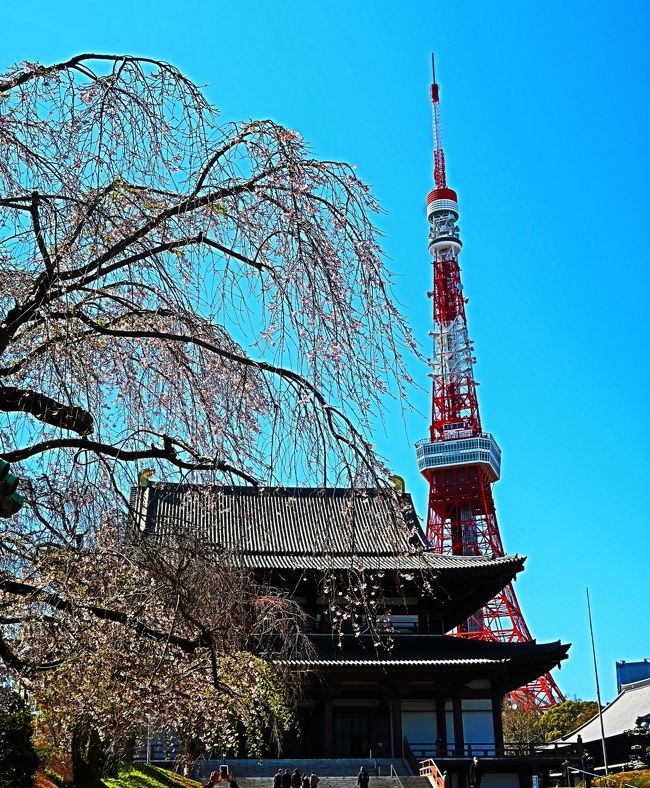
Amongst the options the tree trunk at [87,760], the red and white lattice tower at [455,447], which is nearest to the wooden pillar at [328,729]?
the tree trunk at [87,760]

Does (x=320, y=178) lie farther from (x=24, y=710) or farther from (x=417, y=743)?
(x=417, y=743)

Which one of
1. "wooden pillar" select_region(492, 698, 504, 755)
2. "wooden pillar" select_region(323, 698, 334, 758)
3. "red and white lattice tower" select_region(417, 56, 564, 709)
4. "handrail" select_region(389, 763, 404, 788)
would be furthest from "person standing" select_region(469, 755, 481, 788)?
"red and white lattice tower" select_region(417, 56, 564, 709)

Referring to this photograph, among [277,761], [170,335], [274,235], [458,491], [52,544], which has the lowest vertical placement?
[277,761]

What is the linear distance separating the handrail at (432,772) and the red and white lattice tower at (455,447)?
3179 centimetres

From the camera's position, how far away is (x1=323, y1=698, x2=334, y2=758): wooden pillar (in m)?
21.3

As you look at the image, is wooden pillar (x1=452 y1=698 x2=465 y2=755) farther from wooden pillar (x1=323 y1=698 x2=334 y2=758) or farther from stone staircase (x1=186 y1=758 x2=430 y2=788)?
wooden pillar (x1=323 y1=698 x2=334 y2=758)

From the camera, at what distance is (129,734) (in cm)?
1086

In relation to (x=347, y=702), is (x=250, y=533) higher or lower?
higher

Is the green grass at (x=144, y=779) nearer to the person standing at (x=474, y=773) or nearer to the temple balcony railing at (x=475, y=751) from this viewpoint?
the temple balcony railing at (x=475, y=751)

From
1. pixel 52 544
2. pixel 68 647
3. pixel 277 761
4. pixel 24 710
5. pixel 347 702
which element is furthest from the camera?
pixel 347 702

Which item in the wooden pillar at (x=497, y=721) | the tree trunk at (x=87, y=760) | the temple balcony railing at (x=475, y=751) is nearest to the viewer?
the tree trunk at (x=87, y=760)

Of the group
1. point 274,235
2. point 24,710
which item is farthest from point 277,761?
point 274,235

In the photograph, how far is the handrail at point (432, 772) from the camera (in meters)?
17.6

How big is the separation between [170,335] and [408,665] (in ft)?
59.5
